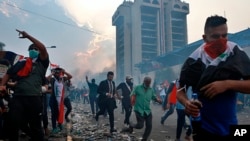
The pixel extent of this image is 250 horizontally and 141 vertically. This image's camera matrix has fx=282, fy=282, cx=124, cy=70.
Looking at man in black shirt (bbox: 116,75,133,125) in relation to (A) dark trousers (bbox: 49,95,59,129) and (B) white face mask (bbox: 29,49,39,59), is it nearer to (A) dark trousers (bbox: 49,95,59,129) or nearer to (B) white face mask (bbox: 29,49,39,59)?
(A) dark trousers (bbox: 49,95,59,129)

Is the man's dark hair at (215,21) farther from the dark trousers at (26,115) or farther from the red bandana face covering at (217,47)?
the dark trousers at (26,115)

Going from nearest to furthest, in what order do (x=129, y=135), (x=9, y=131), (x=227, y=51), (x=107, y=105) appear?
(x=227, y=51) < (x=9, y=131) < (x=129, y=135) < (x=107, y=105)

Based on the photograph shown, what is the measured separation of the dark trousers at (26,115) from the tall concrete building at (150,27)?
206ft

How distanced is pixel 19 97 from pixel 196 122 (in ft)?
9.88

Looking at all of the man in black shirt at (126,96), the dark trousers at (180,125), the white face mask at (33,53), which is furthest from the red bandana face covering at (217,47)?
the man in black shirt at (126,96)

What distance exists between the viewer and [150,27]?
2977 inches

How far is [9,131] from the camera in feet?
13.6

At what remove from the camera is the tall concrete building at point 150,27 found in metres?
72.8

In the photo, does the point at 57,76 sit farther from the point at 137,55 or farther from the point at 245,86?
the point at 137,55

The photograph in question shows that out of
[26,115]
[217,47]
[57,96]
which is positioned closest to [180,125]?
[57,96]

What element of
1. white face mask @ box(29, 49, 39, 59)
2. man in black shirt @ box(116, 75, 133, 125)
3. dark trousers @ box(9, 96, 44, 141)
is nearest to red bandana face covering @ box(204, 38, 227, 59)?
dark trousers @ box(9, 96, 44, 141)

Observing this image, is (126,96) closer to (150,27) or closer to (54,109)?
(54,109)

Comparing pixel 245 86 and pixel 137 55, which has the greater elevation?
pixel 137 55

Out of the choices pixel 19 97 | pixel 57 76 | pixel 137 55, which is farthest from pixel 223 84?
pixel 137 55
